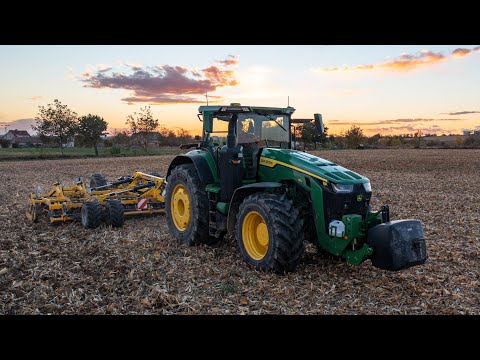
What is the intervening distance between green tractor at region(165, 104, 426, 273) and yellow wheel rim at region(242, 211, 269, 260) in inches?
0.6

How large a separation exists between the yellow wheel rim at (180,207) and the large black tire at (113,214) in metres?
1.47

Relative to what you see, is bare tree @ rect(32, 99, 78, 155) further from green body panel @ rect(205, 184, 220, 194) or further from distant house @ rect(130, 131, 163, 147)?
green body panel @ rect(205, 184, 220, 194)

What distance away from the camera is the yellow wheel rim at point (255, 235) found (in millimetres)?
6711

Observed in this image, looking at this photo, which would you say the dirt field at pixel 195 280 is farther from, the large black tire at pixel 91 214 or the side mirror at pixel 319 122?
the side mirror at pixel 319 122

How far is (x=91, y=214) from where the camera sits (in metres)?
9.53

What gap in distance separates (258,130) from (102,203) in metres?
4.75

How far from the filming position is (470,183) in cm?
2023

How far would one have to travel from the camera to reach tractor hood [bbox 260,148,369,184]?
648cm

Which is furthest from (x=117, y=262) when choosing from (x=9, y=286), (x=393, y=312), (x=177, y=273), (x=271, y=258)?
(x=393, y=312)

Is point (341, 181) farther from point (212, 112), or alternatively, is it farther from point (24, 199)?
point (24, 199)

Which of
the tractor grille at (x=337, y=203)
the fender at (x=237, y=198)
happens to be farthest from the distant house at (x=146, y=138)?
the tractor grille at (x=337, y=203)

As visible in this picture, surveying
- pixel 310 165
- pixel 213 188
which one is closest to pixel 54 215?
pixel 213 188

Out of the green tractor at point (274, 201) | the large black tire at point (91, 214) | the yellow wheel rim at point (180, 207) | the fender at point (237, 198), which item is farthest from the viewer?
the large black tire at point (91, 214)

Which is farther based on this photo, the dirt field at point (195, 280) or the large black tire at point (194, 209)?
the large black tire at point (194, 209)
